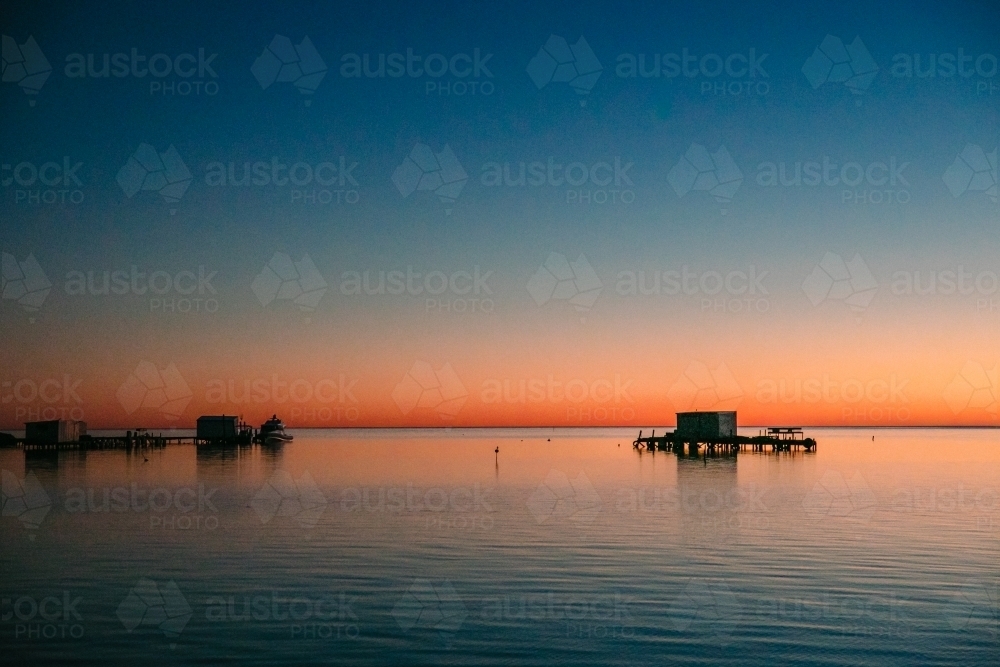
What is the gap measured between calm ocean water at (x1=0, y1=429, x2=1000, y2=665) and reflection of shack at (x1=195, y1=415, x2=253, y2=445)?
85190mm

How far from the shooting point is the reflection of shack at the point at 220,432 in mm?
134000

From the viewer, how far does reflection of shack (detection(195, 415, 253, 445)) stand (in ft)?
440

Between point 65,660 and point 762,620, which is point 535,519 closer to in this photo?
point 762,620

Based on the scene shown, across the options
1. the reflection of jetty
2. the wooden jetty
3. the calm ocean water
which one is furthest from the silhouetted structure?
the wooden jetty

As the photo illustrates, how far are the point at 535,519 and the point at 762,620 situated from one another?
1965cm

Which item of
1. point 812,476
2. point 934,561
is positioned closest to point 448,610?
point 934,561

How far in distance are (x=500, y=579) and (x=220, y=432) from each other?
11919cm

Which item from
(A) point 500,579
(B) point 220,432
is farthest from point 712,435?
(A) point 500,579

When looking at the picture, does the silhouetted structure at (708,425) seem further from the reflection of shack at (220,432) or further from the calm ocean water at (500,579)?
the reflection of shack at (220,432)

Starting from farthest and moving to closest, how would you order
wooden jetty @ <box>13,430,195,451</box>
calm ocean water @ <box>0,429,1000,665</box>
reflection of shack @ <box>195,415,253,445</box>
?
reflection of shack @ <box>195,415,253,445</box>
wooden jetty @ <box>13,430,195,451</box>
calm ocean water @ <box>0,429,1000,665</box>

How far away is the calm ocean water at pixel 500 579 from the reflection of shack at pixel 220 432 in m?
85.2

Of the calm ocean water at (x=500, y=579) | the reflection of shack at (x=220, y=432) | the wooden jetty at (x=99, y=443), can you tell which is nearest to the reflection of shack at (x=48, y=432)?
the wooden jetty at (x=99, y=443)

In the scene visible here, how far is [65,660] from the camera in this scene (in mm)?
17344

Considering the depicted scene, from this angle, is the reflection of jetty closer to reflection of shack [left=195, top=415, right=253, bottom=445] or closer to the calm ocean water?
the calm ocean water
